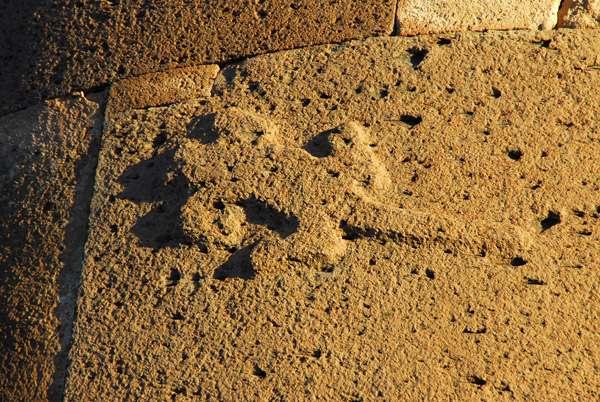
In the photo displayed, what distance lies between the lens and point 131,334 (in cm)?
193

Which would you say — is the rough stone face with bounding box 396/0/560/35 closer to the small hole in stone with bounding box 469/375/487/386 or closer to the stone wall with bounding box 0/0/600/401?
the stone wall with bounding box 0/0/600/401

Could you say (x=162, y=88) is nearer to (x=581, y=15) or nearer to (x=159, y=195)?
(x=159, y=195)

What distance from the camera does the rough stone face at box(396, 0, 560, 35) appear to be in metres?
2.20

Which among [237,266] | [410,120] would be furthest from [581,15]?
[237,266]

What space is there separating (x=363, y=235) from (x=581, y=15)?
3.79 ft

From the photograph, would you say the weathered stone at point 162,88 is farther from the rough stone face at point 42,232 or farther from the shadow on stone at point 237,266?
the shadow on stone at point 237,266

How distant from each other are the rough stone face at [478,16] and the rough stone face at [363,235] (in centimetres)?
8

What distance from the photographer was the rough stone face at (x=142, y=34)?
2.27 meters

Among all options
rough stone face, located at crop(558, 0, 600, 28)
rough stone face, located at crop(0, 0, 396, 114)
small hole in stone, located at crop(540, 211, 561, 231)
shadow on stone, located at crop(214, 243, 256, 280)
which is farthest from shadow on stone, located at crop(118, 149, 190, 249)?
rough stone face, located at crop(558, 0, 600, 28)

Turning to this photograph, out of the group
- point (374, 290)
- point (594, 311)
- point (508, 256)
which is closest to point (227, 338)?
point (374, 290)

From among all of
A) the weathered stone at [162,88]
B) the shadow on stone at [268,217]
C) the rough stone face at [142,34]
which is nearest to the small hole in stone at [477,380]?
the shadow on stone at [268,217]

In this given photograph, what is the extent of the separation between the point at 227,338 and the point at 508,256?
889mm

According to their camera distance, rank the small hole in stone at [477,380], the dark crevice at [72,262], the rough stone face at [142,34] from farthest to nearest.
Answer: the rough stone face at [142,34], the dark crevice at [72,262], the small hole in stone at [477,380]

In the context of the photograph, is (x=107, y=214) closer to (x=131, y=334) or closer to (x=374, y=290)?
Result: (x=131, y=334)
